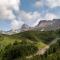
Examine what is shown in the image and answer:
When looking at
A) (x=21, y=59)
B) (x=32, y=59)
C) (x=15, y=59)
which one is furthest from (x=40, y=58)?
(x=15, y=59)

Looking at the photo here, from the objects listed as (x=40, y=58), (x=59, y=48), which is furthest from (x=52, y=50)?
(x=40, y=58)

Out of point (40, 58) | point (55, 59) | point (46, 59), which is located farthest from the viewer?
point (40, 58)

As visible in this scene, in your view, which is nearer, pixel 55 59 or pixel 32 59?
pixel 55 59

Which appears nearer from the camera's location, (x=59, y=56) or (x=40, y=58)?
(x=59, y=56)

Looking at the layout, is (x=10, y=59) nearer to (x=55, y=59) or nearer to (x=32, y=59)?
(x=32, y=59)

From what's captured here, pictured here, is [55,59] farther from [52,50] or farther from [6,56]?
[6,56]

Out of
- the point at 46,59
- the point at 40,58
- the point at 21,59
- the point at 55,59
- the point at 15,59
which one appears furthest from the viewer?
the point at 15,59

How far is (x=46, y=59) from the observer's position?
15938 cm

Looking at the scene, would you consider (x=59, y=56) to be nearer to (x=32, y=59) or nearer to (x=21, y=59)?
(x=32, y=59)

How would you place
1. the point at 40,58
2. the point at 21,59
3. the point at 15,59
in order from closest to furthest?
the point at 40,58, the point at 21,59, the point at 15,59

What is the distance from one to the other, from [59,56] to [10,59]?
61.7 metres

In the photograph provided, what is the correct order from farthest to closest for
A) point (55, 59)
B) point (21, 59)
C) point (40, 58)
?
point (21, 59)
point (40, 58)
point (55, 59)

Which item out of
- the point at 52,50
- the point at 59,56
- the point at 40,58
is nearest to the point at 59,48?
the point at 52,50

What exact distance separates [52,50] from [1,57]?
49944mm
